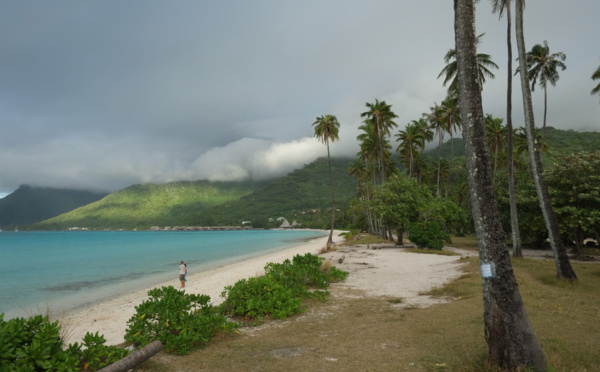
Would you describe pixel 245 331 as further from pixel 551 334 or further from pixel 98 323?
pixel 98 323

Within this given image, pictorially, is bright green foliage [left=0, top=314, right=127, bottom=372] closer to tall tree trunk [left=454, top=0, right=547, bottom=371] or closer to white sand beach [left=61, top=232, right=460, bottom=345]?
white sand beach [left=61, top=232, right=460, bottom=345]

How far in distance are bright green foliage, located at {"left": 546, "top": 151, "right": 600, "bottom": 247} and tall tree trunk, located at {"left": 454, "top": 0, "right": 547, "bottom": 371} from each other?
18381 mm

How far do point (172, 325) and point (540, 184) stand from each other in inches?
549

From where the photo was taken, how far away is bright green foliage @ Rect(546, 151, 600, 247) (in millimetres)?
18319

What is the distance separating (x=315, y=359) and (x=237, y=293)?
14.2ft

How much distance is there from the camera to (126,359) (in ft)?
17.1

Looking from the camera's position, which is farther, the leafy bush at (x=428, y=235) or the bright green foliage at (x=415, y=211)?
the bright green foliage at (x=415, y=211)

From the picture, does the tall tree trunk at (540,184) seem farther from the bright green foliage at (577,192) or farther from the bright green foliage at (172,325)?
the bright green foliage at (172,325)

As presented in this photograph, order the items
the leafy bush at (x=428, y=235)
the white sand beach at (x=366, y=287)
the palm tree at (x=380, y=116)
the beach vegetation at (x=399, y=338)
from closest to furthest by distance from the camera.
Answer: the beach vegetation at (x=399, y=338) < the white sand beach at (x=366, y=287) < the leafy bush at (x=428, y=235) < the palm tree at (x=380, y=116)

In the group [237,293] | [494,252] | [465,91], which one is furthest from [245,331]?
[465,91]

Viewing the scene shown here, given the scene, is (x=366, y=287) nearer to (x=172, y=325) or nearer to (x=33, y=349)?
(x=172, y=325)

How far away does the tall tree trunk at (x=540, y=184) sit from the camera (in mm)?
12031

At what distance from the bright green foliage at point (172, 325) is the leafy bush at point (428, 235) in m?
23.7

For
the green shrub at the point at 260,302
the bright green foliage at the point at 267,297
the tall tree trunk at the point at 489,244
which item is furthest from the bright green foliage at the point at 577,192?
the green shrub at the point at 260,302
